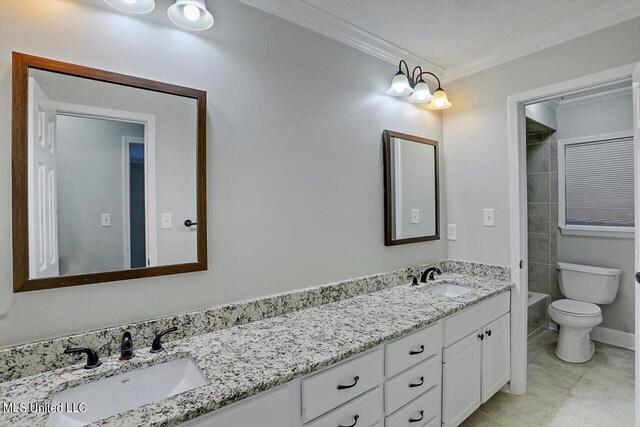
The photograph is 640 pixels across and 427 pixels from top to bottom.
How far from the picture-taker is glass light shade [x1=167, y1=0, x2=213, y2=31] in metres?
1.25

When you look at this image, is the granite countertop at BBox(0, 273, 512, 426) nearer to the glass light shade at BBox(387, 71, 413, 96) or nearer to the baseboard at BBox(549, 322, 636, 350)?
the glass light shade at BBox(387, 71, 413, 96)

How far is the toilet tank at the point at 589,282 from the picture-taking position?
2.94 metres

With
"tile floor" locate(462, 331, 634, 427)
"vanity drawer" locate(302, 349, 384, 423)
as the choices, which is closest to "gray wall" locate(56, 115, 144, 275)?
"vanity drawer" locate(302, 349, 384, 423)

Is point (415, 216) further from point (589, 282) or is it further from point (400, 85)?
point (589, 282)

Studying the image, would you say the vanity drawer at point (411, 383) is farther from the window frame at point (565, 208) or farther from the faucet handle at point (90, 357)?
the window frame at point (565, 208)

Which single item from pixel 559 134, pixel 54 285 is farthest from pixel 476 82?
pixel 54 285

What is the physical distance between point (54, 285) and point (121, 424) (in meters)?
0.57

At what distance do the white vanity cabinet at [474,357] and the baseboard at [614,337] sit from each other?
1.62m

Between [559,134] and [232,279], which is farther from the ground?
[559,134]

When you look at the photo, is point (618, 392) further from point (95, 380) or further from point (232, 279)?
point (95, 380)

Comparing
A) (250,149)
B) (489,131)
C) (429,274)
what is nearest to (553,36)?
(489,131)

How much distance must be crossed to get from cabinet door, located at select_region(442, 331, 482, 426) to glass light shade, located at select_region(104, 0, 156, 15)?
2.02 m

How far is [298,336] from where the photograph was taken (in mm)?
1353

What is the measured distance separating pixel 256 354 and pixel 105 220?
750 mm
